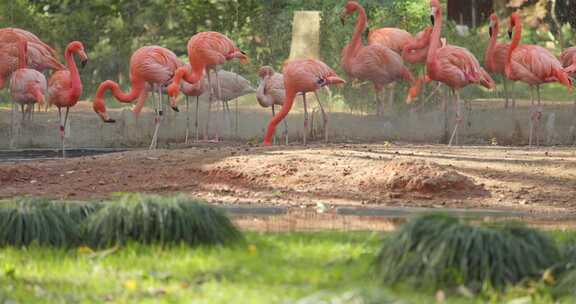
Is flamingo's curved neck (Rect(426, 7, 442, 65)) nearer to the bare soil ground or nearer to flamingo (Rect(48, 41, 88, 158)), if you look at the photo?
the bare soil ground

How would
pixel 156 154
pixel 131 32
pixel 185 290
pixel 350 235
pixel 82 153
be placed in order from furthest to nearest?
1. pixel 131 32
2. pixel 82 153
3. pixel 156 154
4. pixel 350 235
5. pixel 185 290

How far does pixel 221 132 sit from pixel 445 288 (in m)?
11.7

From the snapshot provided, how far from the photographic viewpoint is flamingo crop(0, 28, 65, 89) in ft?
51.7

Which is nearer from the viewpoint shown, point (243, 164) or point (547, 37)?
point (243, 164)

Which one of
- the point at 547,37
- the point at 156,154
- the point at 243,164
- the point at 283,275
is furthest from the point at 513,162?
the point at 547,37

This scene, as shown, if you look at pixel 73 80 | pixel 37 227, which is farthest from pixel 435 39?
pixel 37 227

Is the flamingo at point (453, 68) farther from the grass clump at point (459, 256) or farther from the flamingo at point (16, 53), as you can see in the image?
the grass clump at point (459, 256)

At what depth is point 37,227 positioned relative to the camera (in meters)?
6.54

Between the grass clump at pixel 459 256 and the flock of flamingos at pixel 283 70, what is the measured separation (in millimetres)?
8615

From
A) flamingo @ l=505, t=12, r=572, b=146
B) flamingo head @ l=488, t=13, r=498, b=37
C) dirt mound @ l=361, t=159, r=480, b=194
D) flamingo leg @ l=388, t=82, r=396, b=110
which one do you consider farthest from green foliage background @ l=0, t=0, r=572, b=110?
dirt mound @ l=361, t=159, r=480, b=194

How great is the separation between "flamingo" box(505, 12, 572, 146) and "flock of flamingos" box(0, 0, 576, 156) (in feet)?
0.04

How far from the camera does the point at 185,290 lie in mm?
5199

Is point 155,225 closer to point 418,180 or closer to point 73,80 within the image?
point 418,180

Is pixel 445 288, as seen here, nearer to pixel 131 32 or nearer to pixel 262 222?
pixel 262 222
